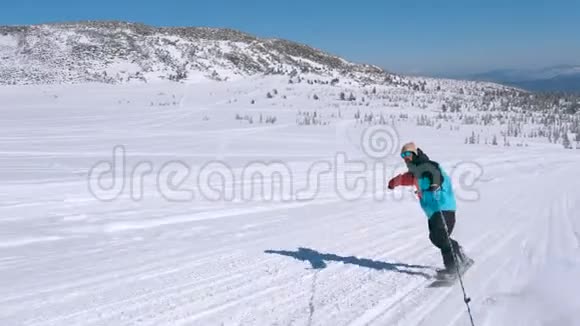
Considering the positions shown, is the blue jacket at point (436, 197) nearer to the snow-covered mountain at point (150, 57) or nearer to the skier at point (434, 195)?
the skier at point (434, 195)

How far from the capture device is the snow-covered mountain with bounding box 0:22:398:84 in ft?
120

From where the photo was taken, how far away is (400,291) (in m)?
5.40

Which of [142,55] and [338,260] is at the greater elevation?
[142,55]

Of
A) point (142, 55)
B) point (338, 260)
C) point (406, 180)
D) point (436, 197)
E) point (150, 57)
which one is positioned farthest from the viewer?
point (142, 55)

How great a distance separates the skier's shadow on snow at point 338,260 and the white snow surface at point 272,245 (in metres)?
0.03

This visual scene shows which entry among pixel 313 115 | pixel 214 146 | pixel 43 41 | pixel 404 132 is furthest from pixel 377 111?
pixel 43 41

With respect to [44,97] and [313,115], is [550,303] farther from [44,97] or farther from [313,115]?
[44,97]

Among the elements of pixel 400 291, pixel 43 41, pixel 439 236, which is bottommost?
pixel 400 291

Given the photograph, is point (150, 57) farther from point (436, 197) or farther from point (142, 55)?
point (436, 197)

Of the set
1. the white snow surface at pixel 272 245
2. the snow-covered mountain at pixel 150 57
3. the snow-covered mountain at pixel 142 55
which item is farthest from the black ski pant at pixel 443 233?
the snow-covered mountain at pixel 142 55

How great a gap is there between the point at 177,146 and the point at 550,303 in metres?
11.5

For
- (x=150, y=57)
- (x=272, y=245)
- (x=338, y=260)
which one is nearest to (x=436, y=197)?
(x=338, y=260)

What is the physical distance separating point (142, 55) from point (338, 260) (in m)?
36.8

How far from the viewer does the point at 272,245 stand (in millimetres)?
7133
